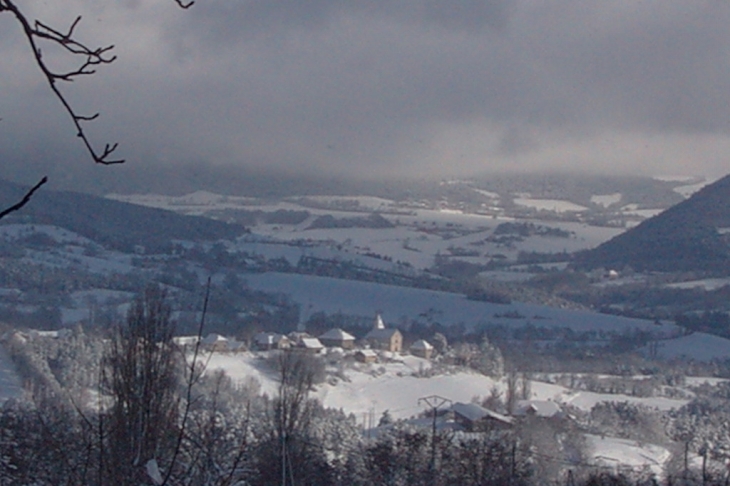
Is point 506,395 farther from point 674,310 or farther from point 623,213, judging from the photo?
point 623,213

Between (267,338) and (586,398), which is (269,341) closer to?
(267,338)

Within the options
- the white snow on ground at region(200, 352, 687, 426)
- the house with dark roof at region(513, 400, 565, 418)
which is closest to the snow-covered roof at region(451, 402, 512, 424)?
the house with dark roof at region(513, 400, 565, 418)

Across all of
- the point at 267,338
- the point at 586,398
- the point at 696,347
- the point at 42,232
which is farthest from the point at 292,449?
the point at 42,232

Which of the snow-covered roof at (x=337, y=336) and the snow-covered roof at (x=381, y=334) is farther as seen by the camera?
the snow-covered roof at (x=337, y=336)

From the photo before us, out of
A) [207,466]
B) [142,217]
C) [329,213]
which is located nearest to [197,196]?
[329,213]

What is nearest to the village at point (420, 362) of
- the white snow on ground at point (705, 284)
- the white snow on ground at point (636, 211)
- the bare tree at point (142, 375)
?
the bare tree at point (142, 375)

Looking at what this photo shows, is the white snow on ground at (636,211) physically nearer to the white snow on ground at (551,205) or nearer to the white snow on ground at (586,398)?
the white snow on ground at (551,205)
